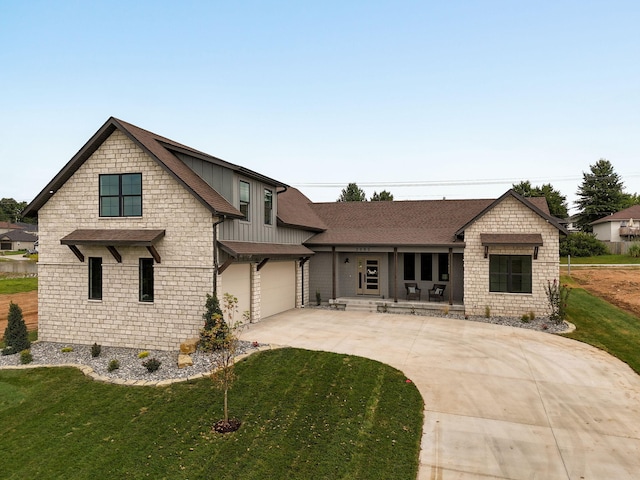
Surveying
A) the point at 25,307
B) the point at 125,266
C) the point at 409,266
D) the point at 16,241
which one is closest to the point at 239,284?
the point at 125,266

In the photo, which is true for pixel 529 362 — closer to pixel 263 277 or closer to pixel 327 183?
pixel 263 277

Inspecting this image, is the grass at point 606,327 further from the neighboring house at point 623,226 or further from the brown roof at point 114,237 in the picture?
the neighboring house at point 623,226

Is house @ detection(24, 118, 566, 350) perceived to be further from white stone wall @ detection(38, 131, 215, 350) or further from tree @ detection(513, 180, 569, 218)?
tree @ detection(513, 180, 569, 218)

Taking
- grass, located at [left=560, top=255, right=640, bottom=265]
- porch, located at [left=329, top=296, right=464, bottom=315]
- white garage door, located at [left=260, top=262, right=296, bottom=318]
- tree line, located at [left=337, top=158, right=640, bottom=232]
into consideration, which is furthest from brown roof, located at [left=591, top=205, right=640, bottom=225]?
white garage door, located at [left=260, top=262, right=296, bottom=318]

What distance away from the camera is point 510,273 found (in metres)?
17.1

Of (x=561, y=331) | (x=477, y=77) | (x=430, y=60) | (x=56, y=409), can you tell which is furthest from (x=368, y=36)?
(x=56, y=409)

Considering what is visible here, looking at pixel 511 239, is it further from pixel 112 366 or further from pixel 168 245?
pixel 112 366

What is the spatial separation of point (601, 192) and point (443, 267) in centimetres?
5692

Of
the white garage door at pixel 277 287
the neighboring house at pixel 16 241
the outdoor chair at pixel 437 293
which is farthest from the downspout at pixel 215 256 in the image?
the neighboring house at pixel 16 241

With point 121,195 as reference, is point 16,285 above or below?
below

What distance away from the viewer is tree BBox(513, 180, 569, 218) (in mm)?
51906

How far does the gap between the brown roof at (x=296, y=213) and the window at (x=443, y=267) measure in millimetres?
7156

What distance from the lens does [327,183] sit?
73188mm

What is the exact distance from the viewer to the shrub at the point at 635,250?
42625mm
